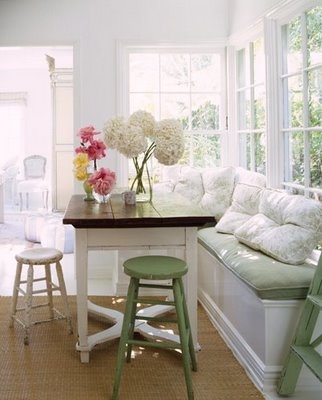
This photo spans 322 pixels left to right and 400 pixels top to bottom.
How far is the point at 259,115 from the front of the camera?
445cm

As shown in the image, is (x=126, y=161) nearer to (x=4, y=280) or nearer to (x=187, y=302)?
(x=4, y=280)

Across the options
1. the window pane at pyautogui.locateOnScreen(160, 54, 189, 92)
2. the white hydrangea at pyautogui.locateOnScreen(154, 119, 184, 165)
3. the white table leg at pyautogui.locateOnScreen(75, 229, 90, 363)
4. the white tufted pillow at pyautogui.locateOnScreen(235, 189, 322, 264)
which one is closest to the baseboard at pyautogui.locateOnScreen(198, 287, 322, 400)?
the white tufted pillow at pyautogui.locateOnScreen(235, 189, 322, 264)

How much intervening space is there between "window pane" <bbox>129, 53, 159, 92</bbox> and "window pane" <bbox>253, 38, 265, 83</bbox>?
991 millimetres

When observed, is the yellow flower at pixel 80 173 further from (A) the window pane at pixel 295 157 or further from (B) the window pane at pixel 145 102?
(B) the window pane at pixel 145 102

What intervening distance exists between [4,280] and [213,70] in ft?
8.97

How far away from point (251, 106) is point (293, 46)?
0.96m

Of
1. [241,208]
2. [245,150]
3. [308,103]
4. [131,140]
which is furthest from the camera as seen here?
[245,150]

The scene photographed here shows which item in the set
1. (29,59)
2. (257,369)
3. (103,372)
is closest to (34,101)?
(29,59)

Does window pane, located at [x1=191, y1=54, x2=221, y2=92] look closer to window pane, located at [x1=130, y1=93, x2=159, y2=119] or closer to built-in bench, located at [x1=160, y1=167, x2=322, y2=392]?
window pane, located at [x1=130, y1=93, x2=159, y2=119]

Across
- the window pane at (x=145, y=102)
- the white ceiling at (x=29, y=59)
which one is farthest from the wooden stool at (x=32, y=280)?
the white ceiling at (x=29, y=59)

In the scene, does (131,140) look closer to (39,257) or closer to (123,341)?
(39,257)

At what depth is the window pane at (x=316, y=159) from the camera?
11.0 ft

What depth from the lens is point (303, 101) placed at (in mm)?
3521

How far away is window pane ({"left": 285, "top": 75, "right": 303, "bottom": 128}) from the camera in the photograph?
11.8 feet
